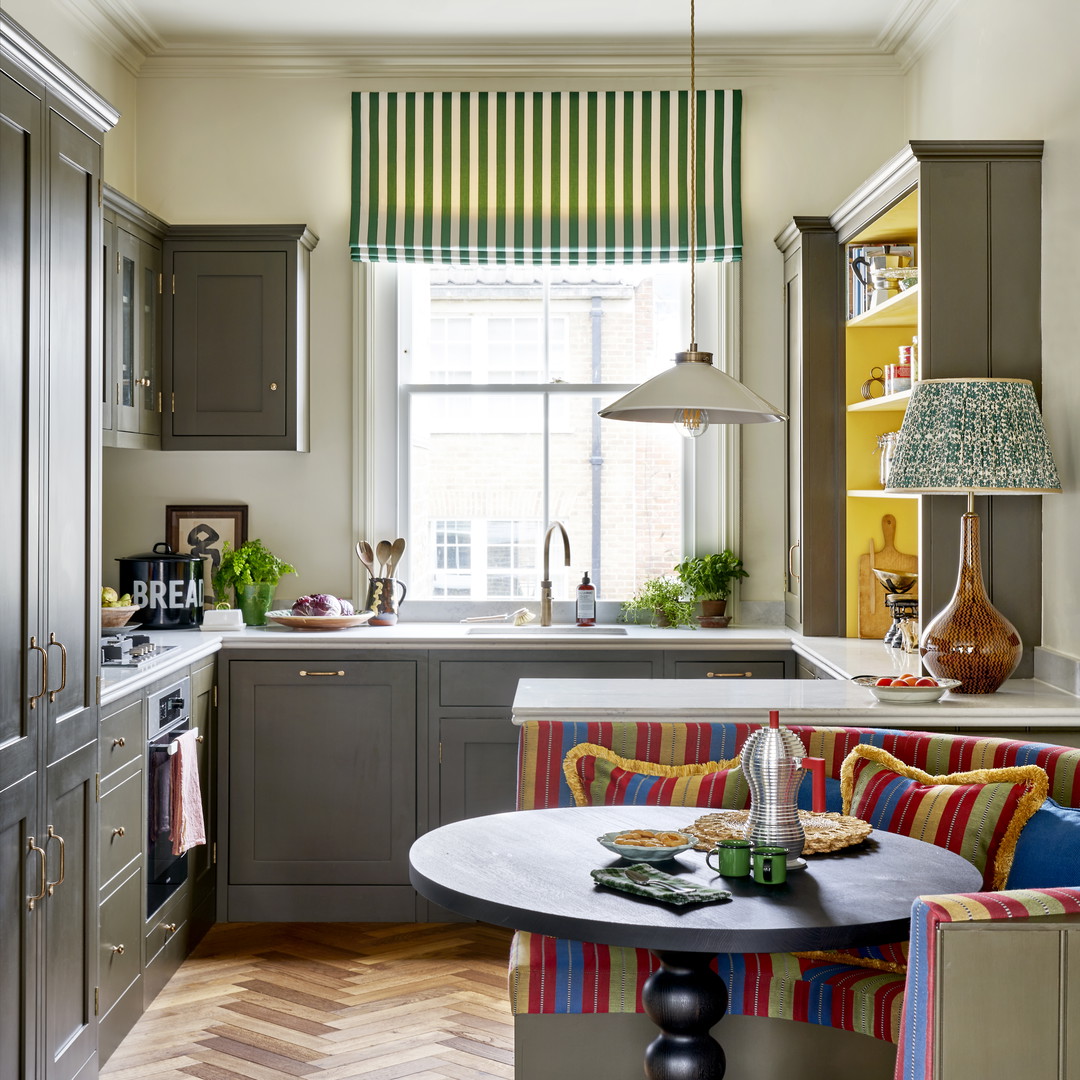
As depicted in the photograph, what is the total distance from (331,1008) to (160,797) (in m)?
0.75

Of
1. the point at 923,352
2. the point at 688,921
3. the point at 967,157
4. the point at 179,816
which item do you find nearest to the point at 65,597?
the point at 179,816

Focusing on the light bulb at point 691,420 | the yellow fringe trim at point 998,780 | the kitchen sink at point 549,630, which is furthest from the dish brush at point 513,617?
the yellow fringe trim at point 998,780

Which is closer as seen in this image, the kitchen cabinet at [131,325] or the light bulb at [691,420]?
the light bulb at [691,420]

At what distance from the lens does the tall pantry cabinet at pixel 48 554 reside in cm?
219

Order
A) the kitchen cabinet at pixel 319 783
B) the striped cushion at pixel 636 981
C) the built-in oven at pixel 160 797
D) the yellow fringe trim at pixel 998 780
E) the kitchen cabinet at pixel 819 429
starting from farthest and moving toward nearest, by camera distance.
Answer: the kitchen cabinet at pixel 819 429 → the kitchen cabinet at pixel 319 783 → the built-in oven at pixel 160 797 → the striped cushion at pixel 636 981 → the yellow fringe trim at pixel 998 780

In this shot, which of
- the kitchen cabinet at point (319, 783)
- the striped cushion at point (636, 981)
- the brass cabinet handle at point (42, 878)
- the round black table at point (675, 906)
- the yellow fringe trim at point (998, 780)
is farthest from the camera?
the kitchen cabinet at point (319, 783)

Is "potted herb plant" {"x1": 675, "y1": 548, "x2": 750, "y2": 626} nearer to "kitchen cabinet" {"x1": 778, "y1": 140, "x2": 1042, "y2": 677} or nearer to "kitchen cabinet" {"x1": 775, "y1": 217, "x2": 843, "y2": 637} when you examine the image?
"kitchen cabinet" {"x1": 775, "y1": 217, "x2": 843, "y2": 637}

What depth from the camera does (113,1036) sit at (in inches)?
114

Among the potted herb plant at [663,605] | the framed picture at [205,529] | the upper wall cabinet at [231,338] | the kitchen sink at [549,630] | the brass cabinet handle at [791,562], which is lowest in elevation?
the kitchen sink at [549,630]

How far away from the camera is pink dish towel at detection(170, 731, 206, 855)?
129 inches

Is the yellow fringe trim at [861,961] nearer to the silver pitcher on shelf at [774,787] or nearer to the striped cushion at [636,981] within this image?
the striped cushion at [636,981]

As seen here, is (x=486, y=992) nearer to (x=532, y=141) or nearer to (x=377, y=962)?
(x=377, y=962)

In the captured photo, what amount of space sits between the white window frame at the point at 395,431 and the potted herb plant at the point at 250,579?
0.36m

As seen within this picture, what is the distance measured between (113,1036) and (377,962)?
86 cm
